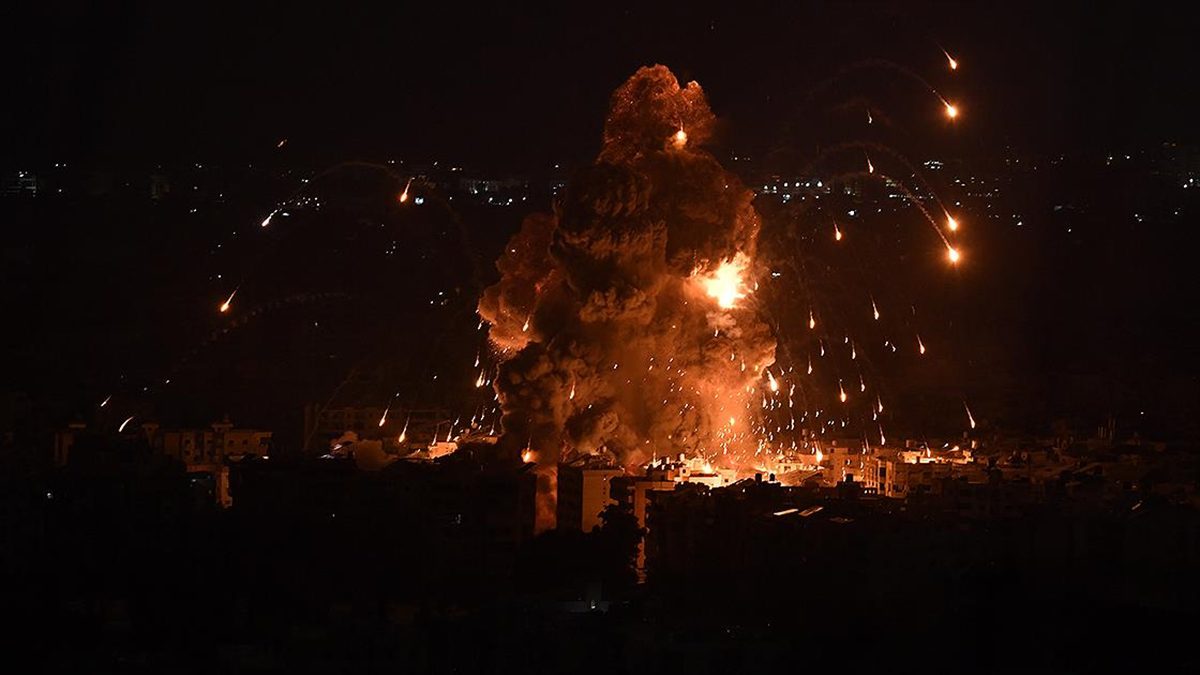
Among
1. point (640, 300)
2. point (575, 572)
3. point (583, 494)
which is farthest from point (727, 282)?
point (575, 572)

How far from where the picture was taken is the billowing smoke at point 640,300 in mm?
25969

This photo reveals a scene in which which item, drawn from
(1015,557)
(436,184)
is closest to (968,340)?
(436,184)

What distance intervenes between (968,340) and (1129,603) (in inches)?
794

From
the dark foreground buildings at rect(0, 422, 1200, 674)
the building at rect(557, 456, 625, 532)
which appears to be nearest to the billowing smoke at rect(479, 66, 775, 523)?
the building at rect(557, 456, 625, 532)

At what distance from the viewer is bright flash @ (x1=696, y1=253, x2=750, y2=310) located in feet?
87.8

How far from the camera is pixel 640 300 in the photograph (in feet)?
85.3

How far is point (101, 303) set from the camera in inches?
1619

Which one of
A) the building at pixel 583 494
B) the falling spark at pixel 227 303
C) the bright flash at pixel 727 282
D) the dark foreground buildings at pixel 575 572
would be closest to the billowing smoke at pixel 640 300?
the bright flash at pixel 727 282

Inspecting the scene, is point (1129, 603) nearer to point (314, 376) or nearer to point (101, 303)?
point (314, 376)

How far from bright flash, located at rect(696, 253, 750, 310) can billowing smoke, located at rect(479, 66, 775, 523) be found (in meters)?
0.01

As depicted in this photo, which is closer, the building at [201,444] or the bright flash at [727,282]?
the bright flash at [727,282]

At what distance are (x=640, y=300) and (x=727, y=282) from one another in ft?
4.26

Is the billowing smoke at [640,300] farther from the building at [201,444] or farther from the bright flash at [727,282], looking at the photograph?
the building at [201,444]

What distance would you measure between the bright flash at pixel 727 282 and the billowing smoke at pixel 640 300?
0.01 m
